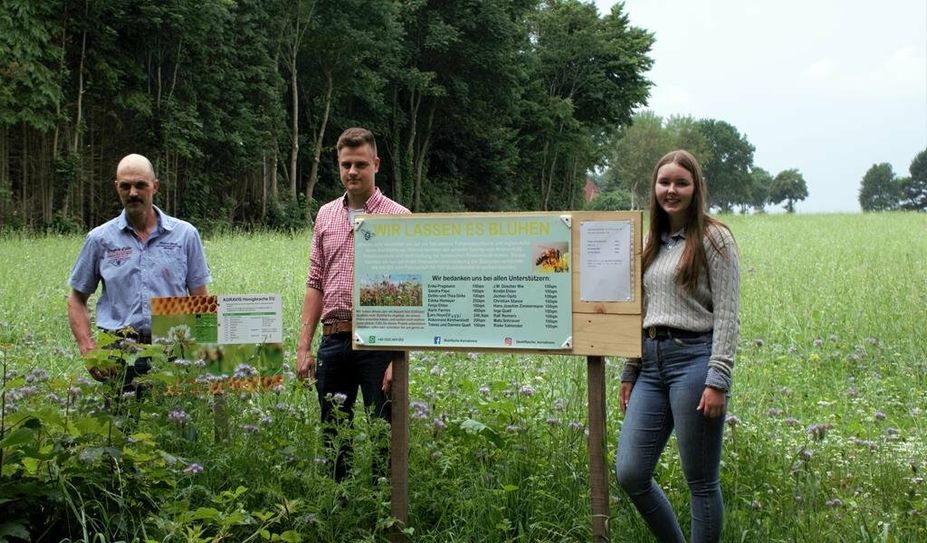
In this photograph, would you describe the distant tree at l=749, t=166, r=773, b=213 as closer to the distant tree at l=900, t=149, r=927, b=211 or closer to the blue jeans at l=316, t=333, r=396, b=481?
the distant tree at l=900, t=149, r=927, b=211

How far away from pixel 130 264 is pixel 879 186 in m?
194

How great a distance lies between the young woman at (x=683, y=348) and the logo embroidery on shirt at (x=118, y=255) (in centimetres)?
272

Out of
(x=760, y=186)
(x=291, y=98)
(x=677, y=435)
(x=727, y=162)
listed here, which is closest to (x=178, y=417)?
(x=677, y=435)

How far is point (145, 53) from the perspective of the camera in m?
28.7

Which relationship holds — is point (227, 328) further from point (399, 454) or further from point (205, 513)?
point (205, 513)

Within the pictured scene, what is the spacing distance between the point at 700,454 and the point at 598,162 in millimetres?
63797

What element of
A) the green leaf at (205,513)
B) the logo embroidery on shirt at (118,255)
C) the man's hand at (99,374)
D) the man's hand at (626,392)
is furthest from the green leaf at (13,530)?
the man's hand at (626,392)

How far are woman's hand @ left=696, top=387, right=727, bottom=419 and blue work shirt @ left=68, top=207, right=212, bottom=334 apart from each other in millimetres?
2782

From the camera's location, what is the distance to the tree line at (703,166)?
111 m

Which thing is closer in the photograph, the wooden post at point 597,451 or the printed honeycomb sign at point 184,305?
the wooden post at point 597,451

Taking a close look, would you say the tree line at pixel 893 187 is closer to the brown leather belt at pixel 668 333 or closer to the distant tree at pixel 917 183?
the distant tree at pixel 917 183

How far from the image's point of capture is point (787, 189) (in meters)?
181

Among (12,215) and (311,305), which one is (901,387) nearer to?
(311,305)

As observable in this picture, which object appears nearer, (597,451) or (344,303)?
(597,451)
